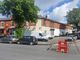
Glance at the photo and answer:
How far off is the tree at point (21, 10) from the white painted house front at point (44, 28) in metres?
6.58

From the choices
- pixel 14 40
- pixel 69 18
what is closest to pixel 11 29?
pixel 14 40

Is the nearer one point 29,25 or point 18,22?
point 18,22

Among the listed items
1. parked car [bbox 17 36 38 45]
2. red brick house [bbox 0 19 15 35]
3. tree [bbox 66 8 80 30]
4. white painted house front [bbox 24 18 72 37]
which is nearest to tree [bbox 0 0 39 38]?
white painted house front [bbox 24 18 72 37]

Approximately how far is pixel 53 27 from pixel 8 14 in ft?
79.9

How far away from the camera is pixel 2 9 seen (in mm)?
71875

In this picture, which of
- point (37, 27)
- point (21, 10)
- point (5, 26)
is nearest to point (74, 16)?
point (5, 26)

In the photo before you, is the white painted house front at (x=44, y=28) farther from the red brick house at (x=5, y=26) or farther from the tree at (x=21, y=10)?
the red brick house at (x=5, y=26)

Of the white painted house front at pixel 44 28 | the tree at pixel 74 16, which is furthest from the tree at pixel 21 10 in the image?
the tree at pixel 74 16

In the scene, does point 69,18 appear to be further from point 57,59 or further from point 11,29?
point 57,59

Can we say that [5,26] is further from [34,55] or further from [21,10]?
[34,55]

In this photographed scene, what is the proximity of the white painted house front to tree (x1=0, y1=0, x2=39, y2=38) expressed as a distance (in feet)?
21.6

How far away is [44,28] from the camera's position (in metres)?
84.8

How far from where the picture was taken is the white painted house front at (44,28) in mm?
79688

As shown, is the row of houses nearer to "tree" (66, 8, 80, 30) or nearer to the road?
"tree" (66, 8, 80, 30)
